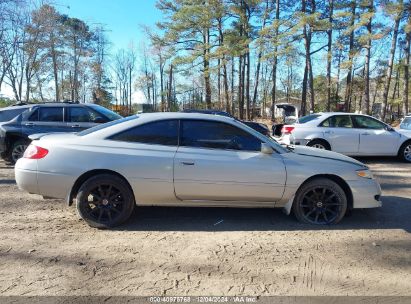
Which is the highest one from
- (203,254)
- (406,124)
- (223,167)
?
(406,124)

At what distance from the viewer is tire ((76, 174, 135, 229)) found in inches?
183

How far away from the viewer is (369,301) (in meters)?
3.09

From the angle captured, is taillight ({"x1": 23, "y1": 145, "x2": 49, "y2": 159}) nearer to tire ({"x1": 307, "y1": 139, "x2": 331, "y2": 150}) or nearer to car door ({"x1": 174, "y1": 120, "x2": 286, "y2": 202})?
car door ({"x1": 174, "y1": 120, "x2": 286, "y2": 202})

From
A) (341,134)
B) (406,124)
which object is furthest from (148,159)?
(406,124)

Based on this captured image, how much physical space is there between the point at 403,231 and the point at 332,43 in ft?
95.1

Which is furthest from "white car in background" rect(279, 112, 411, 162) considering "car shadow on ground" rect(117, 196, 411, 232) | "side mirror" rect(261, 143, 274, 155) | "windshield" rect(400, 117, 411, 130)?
"side mirror" rect(261, 143, 274, 155)

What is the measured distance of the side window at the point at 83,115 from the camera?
9.25 meters

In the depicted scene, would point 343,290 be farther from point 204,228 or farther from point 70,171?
point 70,171

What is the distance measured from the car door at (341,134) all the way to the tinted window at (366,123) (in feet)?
0.63

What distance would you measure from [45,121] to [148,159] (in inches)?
222

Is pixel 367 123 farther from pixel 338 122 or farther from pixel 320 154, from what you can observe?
pixel 320 154

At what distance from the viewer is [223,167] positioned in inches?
183

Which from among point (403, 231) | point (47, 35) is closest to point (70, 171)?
point (403, 231)

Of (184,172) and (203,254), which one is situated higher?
(184,172)
